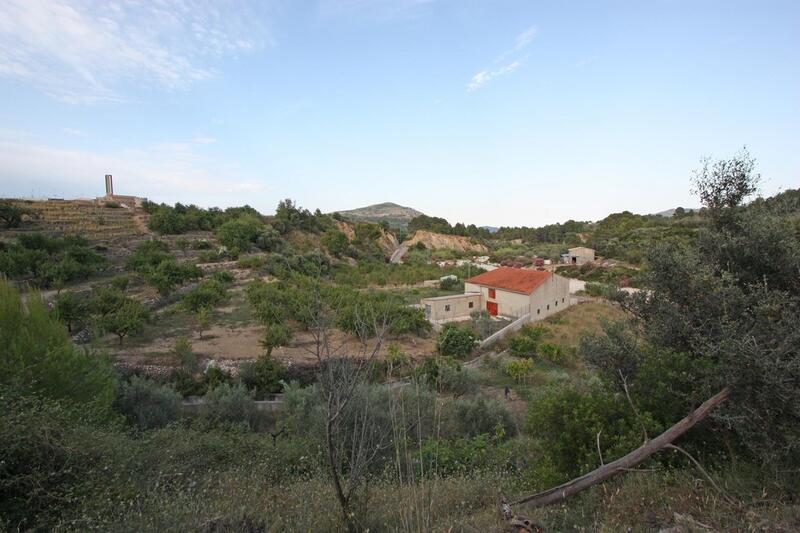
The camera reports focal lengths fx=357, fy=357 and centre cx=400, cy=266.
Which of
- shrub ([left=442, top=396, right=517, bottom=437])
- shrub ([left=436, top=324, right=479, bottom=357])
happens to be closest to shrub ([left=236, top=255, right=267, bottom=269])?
shrub ([left=436, top=324, right=479, bottom=357])

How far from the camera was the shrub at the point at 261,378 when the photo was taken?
12133 millimetres

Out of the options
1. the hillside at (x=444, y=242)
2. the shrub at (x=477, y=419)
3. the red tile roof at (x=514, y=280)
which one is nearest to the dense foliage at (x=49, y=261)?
the shrub at (x=477, y=419)

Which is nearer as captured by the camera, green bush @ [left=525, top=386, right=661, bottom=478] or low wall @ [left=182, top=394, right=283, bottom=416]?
green bush @ [left=525, top=386, right=661, bottom=478]

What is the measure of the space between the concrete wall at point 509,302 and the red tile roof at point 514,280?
1.07ft

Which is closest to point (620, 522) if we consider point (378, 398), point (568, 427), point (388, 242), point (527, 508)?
point (527, 508)

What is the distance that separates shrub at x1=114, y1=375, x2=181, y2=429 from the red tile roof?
18945 millimetres

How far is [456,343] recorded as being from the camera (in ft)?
54.8

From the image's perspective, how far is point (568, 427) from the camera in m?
4.81

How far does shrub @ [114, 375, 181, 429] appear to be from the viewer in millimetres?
8523

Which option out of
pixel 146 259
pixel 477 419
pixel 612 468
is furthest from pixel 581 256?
pixel 612 468

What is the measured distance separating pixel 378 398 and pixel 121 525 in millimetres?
5519

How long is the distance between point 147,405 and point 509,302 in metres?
19.5

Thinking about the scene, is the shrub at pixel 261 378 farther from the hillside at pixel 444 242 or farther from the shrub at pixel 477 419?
the hillside at pixel 444 242

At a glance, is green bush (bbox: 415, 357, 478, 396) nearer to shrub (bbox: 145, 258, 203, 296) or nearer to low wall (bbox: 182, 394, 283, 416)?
low wall (bbox: 182, 394, 283, 416)
